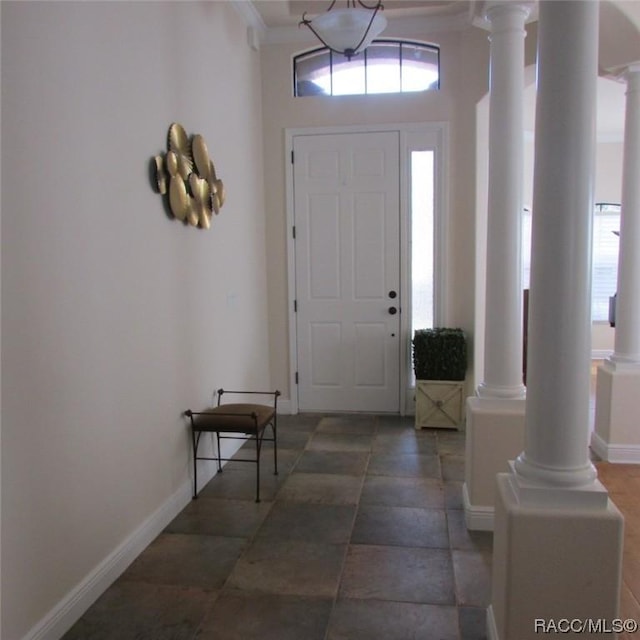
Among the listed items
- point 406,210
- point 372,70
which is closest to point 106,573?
point 406,210

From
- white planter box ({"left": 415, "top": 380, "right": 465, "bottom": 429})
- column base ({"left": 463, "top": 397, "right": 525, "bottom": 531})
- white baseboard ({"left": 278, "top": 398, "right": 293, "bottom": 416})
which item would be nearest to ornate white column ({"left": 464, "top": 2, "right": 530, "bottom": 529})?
column base ({"left": 463, "top": 397, "right": 525, "bottom": 531})

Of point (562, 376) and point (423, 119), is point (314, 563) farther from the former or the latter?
point (423, 119)

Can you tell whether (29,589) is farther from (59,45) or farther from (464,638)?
(59,45)

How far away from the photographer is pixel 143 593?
2.45m

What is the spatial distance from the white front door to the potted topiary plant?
1.26 feet

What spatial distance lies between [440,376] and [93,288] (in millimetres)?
3116

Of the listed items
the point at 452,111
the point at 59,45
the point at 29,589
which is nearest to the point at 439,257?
the point at 452,111

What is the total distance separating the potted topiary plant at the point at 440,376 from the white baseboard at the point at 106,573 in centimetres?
214

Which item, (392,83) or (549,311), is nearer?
(549,311)

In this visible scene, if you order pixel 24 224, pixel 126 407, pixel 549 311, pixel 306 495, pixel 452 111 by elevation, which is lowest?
pixel 306 495

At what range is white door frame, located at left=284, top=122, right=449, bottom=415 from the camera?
16.0 feet

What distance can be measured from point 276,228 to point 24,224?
3274 mm

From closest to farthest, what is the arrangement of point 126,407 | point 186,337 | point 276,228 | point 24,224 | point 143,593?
point 24,224 < point 143,593 < point 126,407 < point 186,337 < point 276,228

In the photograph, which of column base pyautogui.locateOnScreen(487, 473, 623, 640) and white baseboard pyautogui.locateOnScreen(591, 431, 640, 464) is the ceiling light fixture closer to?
column base pyautogui.locateOnScreen(487, 473, 623, 640)
